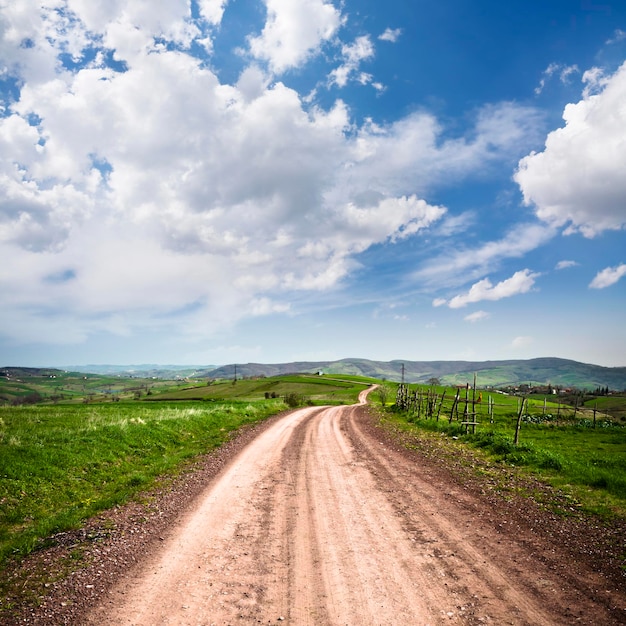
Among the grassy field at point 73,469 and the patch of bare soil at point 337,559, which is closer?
the patch of bare soil at point 337,559

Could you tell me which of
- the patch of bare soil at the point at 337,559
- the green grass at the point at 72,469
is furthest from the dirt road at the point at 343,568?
the green grass at the point at 72,469

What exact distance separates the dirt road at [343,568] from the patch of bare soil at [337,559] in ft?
0.10

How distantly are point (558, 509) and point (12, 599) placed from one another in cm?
1400

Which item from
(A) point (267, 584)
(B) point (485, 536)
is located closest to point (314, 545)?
(A) point (267, 584)

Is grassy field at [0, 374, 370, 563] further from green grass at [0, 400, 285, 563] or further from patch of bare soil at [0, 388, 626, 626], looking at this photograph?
patch of bare soil at [0, 388, 626, 626]

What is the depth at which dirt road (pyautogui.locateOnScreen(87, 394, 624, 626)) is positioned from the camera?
6.25 metres

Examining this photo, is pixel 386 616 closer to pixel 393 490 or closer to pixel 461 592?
pixel 461 592

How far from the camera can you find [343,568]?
7738 millimetres

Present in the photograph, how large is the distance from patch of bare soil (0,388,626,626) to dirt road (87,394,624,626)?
0.03 meters

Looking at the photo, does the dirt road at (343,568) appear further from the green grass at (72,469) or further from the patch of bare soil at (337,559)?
the green grass at (72,469)

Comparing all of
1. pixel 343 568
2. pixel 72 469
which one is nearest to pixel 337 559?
pixel 343 568

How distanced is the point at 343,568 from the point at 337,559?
1.33 feet

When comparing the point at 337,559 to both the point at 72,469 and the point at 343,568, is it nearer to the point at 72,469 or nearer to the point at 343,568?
the point at 343,568

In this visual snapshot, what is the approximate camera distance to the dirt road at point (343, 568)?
6246mm
